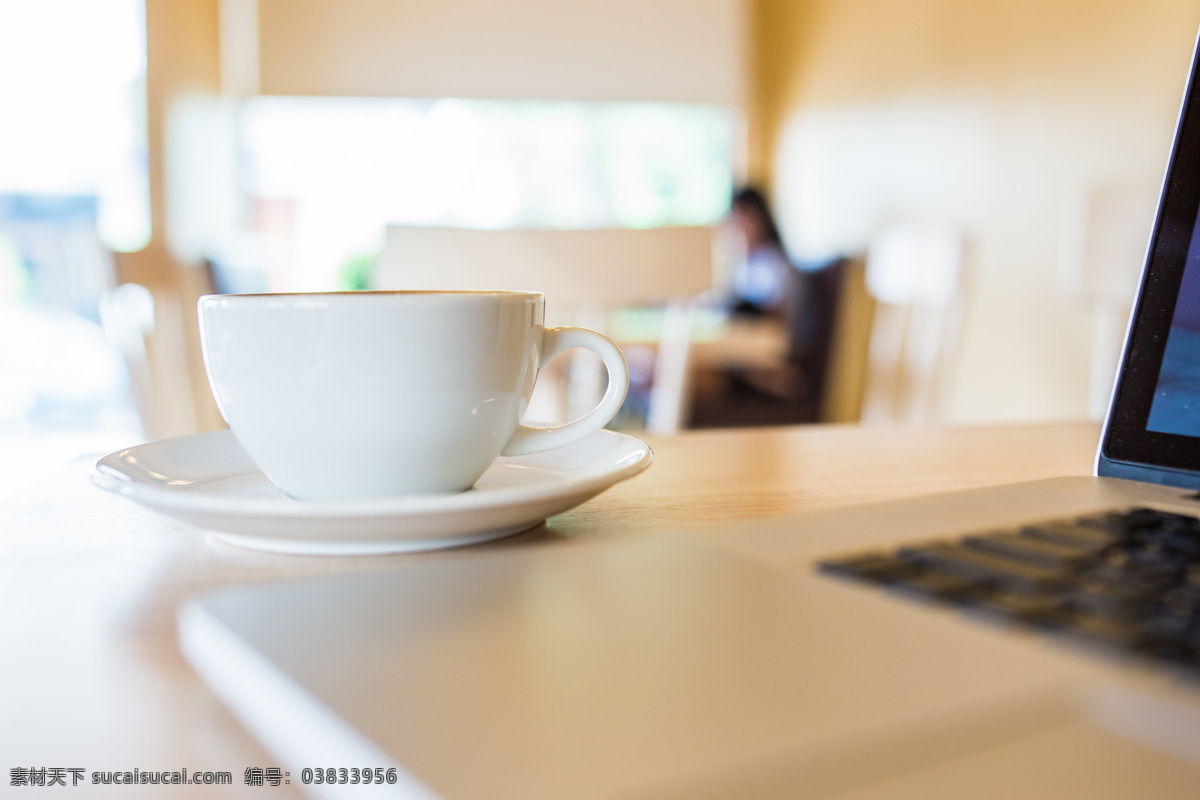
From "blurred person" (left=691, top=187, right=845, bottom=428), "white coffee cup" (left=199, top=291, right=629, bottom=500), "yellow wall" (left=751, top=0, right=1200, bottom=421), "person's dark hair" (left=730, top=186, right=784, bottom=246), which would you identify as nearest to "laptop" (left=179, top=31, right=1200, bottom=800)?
"white coffee cup" (left=199, top=291, right=629, bottom=500)

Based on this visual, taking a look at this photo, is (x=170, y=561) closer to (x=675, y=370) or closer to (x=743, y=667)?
(x=743, y=667)

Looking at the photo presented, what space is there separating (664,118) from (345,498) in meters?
4.85

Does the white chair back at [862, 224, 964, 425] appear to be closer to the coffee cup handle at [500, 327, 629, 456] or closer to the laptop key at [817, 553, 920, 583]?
the coffee cup handle at [500, 327, 629, 456]

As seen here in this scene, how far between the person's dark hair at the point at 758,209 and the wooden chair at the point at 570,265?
7.65ft

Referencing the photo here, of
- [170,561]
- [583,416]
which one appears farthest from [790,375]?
[170,561]

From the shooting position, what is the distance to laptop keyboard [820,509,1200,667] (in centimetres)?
19

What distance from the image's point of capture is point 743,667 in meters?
0.18

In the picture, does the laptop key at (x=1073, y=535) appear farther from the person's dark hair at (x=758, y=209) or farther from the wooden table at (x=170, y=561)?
the person's dark hair at (x=758, y=209)

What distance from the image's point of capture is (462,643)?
7.6 inches

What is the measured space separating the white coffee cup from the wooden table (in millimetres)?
42

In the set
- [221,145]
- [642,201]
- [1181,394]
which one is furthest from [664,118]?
[1181,394]

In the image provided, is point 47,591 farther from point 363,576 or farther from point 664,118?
point 664,118

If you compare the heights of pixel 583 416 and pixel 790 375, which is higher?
pixel 583 416

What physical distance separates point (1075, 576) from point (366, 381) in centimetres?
23
